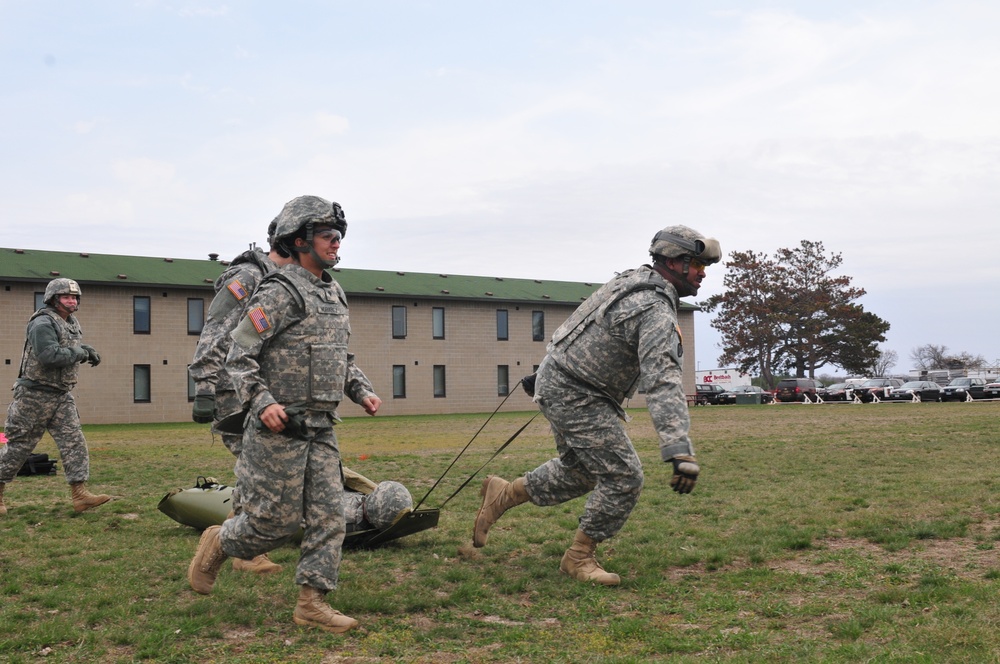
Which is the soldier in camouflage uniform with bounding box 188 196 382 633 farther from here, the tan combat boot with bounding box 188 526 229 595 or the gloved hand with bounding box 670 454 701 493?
the gloved hand with bounding box 670 454 701 493

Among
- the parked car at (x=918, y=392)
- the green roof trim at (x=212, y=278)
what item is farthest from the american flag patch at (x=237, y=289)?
the parked car at (x=918, y=392)

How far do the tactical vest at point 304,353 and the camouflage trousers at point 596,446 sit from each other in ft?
4.85

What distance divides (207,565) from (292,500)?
0.80 meters

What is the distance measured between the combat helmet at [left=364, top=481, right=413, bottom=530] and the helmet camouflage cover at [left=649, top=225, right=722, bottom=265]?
2511 mm

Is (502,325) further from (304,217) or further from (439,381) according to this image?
(304,217)

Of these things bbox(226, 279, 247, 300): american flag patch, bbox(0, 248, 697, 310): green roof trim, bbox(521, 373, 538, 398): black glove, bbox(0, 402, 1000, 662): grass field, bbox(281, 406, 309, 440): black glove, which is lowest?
bbox(0, 402, 1000, 662): grass field

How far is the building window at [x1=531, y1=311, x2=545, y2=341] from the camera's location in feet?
160

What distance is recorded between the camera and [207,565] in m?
5.07

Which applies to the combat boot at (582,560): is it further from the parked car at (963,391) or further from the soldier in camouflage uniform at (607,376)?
the parked car at (963,391)

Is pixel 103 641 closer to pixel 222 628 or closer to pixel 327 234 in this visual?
pixel 222 628

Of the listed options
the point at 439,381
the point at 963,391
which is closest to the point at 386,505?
the point at 439,381

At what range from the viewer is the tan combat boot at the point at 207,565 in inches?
199

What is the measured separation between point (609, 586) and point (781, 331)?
6882 cm

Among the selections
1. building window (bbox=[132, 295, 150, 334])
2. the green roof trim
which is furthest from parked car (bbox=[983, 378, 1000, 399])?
building window (bbox=[132, 295, 150, 334])
